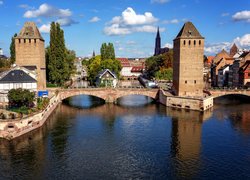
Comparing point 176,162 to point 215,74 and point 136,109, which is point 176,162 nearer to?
point 136,109

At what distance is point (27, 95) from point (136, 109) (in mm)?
24947

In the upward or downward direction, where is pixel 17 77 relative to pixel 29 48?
downward

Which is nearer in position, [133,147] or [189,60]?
[133,147]

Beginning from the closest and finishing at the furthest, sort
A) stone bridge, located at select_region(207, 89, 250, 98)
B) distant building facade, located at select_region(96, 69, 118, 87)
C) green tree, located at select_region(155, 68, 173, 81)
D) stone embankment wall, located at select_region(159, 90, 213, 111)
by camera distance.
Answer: stone embankment wall, located at select_region(159, 90, 213, 111) → stone bridge, located at select_region(207, 89, 250, 98) → distant building facade, located at select_region(96, 69, 118, 87) → green tree, located at select_region(155, 68, 173, 81)

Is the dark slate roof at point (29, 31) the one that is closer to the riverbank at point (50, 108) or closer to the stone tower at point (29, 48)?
the stone tower at point (29, 48)

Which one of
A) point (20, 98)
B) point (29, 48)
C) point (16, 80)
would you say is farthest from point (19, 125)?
point (29, 48)

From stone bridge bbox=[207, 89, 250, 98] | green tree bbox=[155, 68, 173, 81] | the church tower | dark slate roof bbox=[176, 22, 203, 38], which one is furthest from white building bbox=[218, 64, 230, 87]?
the church tower

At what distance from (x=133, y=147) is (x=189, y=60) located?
1316 inches

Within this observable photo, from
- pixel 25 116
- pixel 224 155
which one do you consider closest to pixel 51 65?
pixel 25 116

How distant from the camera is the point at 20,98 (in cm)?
4612

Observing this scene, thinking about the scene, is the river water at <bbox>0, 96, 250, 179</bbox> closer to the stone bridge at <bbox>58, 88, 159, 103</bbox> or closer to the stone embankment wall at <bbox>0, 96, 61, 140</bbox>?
the stone embankment wall at <bbox>0, 96, 61, 140</bbox>

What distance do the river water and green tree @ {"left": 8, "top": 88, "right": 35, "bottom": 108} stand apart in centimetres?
487

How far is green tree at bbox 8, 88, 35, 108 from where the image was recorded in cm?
4596

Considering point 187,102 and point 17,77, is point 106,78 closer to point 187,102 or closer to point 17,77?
point 187,102
